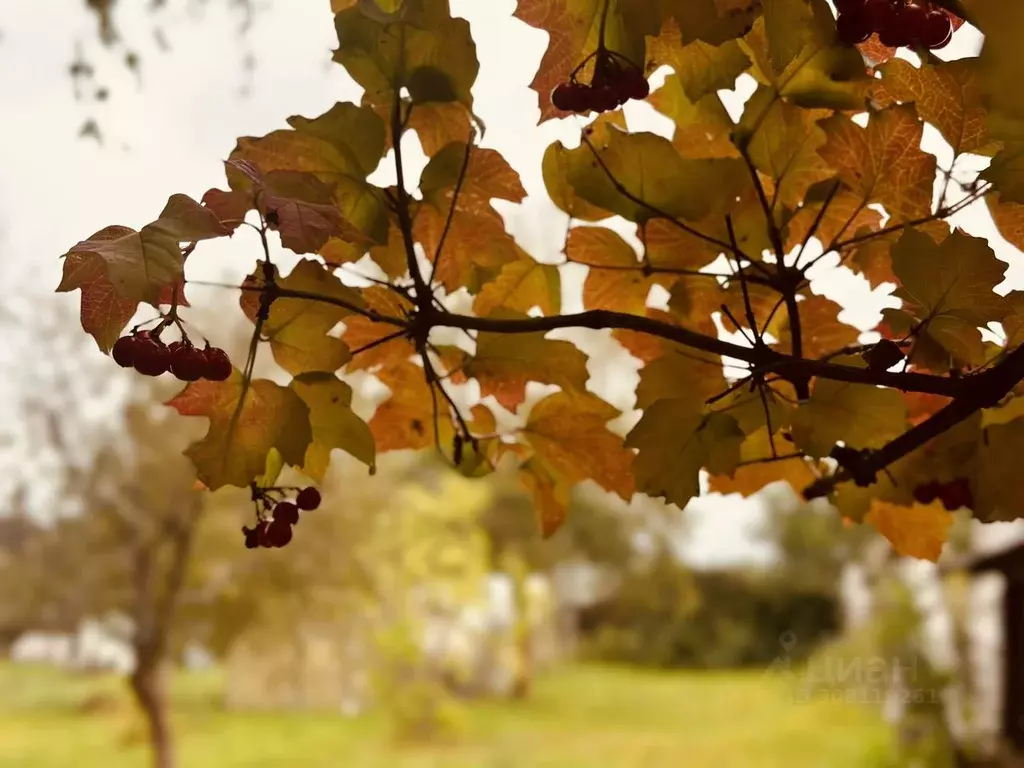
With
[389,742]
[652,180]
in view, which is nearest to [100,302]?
[652,180]

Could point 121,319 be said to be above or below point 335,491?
below

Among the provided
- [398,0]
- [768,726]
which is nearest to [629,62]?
[398,0]

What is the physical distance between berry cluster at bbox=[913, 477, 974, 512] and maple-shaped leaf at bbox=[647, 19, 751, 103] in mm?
124

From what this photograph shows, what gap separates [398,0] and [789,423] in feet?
0.44

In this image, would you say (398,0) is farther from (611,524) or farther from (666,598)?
(666,598)

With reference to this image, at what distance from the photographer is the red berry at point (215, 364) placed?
7.3 inches

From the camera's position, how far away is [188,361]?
0.18 meters

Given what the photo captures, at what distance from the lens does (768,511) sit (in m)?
6.61

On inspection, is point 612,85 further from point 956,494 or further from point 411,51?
point 956,494

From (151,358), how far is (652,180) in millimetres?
114

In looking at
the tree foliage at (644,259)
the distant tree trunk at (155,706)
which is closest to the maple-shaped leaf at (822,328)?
the tree foliage at (644,259)

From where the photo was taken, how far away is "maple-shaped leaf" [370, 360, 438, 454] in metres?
0.25

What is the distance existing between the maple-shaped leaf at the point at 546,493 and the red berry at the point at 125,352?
0.11 meters

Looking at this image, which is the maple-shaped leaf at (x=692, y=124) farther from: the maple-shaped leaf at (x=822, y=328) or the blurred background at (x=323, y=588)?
the blurred background at (x=323, y=588)
